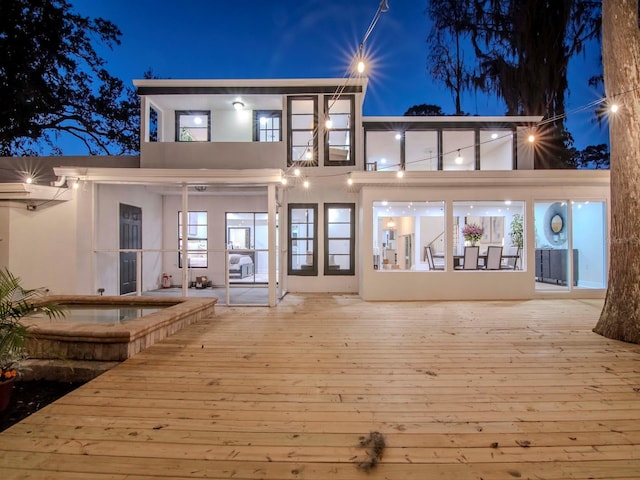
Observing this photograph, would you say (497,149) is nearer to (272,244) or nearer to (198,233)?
(272,244)

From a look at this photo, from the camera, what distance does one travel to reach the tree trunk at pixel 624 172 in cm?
423

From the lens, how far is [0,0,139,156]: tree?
1312 cm

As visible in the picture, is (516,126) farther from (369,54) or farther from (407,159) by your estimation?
(369,54)

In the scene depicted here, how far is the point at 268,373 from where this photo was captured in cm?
314

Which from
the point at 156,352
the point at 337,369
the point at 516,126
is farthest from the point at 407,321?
the point at 516,126

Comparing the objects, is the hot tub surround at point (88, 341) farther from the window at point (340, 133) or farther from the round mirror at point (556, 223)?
the round mirror at point (556, 223)

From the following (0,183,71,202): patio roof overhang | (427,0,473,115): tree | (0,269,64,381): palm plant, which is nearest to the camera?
(0,269,64,381): palm plant

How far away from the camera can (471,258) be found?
24.3 feet

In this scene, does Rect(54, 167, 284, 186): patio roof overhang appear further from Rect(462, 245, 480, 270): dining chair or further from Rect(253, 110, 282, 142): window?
Rect(462, 245, 480, 270): dining chair

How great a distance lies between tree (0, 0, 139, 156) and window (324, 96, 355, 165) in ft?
43.4

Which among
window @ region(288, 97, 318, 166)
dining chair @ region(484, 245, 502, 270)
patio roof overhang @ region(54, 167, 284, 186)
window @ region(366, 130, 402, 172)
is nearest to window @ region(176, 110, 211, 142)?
window @ region(288, 97, 318, 166)

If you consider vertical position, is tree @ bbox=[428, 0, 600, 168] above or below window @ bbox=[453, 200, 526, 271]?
above

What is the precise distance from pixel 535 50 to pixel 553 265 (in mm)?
9460

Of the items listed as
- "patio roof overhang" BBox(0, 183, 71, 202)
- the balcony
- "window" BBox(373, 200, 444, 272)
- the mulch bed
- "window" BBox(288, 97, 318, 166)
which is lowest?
the mulch bed
